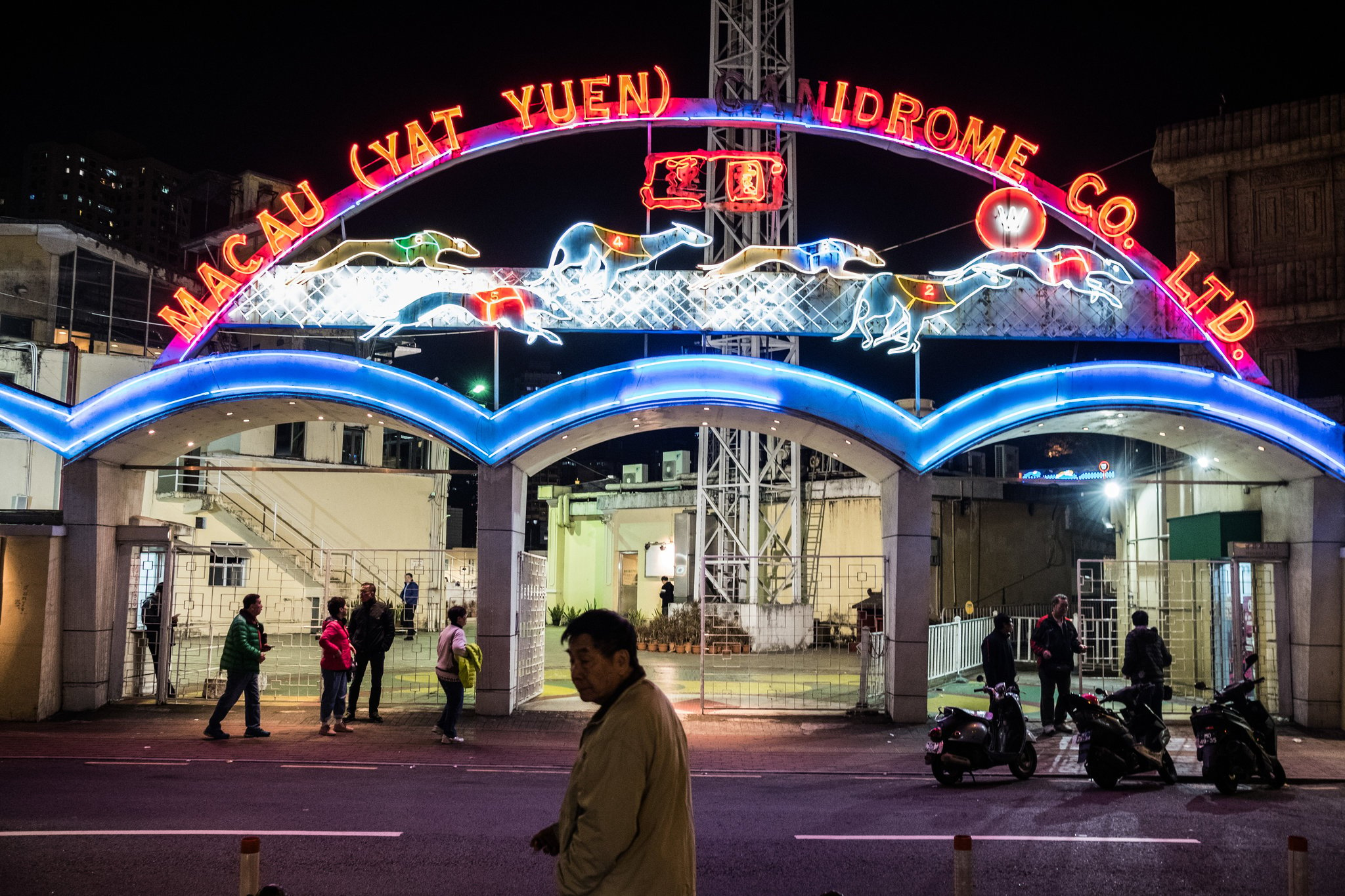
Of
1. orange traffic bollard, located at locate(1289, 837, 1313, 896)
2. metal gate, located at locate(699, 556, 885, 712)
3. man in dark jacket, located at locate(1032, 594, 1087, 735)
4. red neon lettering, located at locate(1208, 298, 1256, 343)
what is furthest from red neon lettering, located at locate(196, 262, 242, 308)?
orange traffic bollard, located at locate(1289, 837, 1313, 896)

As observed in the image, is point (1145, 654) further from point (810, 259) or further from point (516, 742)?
point (516, 742)

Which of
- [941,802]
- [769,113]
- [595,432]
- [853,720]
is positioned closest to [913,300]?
[769,113]

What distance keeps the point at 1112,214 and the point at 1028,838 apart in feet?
35.0

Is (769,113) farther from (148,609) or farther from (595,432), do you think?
(148,609)

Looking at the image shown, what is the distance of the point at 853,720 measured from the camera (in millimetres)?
15133

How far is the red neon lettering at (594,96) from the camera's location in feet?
53.4

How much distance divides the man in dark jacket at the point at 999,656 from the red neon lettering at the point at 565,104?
9577mm

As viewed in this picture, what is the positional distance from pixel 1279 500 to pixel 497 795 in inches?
499

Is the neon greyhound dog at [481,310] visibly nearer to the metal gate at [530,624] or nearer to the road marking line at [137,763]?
the metal gate at [530,624]

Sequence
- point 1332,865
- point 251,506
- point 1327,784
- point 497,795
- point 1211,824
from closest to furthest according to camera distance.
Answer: point 1332,865 → point 1211,824 → point 497,795 → point 1327,784 → point 251,506

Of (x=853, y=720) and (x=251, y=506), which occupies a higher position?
(x=251, y=506)

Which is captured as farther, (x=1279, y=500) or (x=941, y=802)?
(x=1279, y=500)

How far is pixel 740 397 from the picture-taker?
1476 centimetres

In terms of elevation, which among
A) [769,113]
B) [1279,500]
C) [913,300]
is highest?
[769,113]
